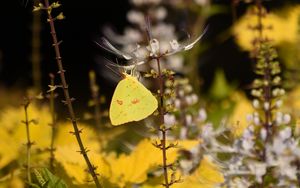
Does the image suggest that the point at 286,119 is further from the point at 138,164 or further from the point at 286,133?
the point at 138,164

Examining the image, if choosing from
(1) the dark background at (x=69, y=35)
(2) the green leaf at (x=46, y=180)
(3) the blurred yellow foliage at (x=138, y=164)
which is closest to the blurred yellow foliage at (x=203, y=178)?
(3) the blurred yellow foliage at (x=138, y=164)

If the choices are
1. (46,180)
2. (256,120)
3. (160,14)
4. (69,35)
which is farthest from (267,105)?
(69,35)

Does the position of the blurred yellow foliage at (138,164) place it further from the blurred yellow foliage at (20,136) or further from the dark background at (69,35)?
the dark background at (69,35)

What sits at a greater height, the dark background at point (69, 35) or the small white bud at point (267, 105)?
the dark background at point (69, 35)

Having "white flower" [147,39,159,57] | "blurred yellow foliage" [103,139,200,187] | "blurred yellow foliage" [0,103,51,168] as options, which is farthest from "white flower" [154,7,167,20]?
"white flower" [147,39,159,57]

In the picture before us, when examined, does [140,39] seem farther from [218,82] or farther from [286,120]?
[286,120]

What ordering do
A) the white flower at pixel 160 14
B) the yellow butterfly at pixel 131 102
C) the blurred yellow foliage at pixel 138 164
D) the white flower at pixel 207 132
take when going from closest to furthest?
the yellow butterfly at pixel 131 102, the blurred yellow foliage at pixel 138 164, the white flower at pixel 207 132, the white flower at pixel 160 14

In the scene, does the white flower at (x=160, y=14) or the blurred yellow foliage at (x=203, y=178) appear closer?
the blurred yellow foliage at (x=203, y=178)

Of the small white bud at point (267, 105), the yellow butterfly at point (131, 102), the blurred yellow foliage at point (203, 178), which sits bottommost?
the blurred yellow foliage at point (203, 178)

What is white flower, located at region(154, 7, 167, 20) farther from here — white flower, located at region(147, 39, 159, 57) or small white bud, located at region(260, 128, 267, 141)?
white flower, located at region(147, 39, 159, 57)
